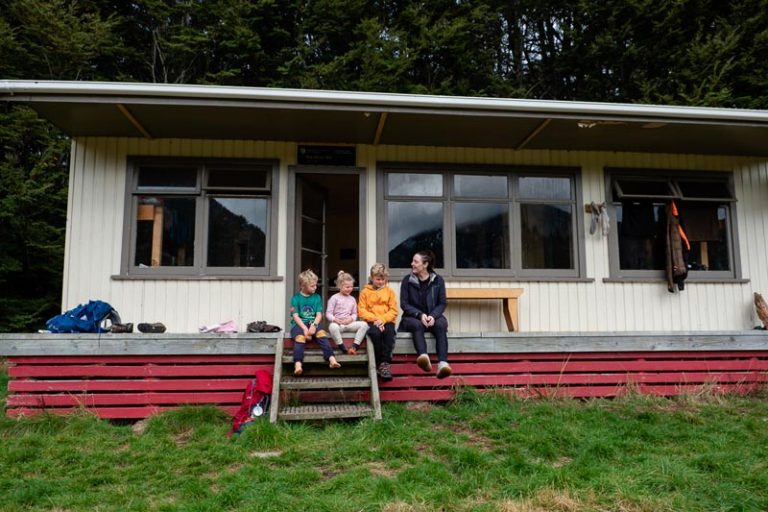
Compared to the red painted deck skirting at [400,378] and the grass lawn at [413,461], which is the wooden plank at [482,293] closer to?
the red painted deck skirting at [400,378]

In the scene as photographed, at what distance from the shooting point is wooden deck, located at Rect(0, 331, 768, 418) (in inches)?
161

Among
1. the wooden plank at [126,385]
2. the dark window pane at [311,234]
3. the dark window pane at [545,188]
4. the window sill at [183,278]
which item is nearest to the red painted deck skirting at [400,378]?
the wooden plank at [126,385]

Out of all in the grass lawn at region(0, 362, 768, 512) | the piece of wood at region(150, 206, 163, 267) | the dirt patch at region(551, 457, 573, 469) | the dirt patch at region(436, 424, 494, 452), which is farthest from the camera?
the piece of wood at region(150, 206, 163, 267)

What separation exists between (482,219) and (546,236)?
71cm

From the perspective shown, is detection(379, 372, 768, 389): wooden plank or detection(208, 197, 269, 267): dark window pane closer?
detection(379, 372, 768, 389): wooden plank

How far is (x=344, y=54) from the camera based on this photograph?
10.7 meters

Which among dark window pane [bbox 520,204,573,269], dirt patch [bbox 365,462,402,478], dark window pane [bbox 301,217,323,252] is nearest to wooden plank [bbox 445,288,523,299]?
dark window pane [bbox 520,204,573,269]

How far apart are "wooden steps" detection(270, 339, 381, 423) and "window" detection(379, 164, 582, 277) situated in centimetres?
142

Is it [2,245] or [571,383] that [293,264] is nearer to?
[571,383]

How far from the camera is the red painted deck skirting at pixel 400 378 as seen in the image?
13.4ft

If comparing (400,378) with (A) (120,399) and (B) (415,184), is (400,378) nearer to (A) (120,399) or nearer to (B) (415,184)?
(B) (415,184)

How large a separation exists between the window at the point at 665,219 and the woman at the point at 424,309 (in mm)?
2244

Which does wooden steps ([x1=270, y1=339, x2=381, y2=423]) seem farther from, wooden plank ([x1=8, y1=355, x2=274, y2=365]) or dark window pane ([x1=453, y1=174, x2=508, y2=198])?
dark window pane ([x1=453, y1=174, x2=508, y2=198])

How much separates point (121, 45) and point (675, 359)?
10.5 meters
